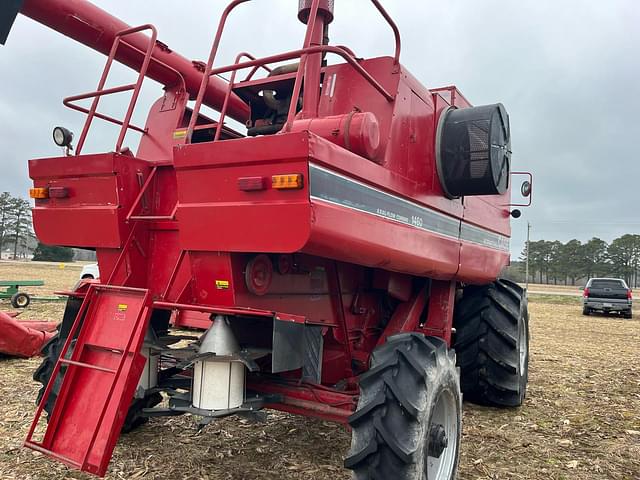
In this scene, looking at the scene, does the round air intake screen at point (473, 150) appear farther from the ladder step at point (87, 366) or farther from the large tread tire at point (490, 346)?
the ladder step at point (87, 366)

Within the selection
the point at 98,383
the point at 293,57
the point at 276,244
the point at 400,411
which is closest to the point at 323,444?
the point at 400,411

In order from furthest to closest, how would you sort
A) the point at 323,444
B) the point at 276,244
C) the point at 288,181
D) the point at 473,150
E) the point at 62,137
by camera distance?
the point at 323,444 < the point at 473,150 < the point at 62,137 < the point at 276,244 < the point at 288,181

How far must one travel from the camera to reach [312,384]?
3627mm

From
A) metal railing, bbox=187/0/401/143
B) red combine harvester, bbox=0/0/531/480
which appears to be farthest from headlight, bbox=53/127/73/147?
metal railing, bbox=187/0/401/143

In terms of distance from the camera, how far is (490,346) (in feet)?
18.5

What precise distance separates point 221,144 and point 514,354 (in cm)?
416

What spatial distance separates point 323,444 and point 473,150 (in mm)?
2789

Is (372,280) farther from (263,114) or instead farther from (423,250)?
(263,114)

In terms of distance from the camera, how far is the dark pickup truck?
800 inches

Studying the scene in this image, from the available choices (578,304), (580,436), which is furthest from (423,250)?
(578,304)

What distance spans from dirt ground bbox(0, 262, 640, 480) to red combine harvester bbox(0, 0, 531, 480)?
1.61 ft

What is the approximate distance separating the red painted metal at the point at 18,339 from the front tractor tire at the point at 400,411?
6.01m

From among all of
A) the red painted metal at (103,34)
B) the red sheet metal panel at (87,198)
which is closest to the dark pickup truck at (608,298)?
the red painted metal at (103,34)

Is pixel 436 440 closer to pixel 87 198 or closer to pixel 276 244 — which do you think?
pixel 276 244
